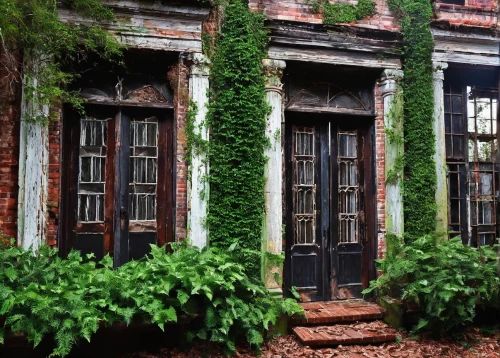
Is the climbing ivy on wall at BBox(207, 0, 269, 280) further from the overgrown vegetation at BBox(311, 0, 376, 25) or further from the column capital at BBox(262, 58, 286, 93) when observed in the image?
the overgrown vegetation at BBox(311, 0, 376, 25)

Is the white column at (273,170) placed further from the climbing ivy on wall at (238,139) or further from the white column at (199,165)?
the white column at (199,165)

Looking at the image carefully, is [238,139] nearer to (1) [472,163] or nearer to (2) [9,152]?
(2) [9,152]

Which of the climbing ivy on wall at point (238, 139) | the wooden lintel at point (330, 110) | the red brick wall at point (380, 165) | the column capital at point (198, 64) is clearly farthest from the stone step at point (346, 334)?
the column capital at point (198, 64)

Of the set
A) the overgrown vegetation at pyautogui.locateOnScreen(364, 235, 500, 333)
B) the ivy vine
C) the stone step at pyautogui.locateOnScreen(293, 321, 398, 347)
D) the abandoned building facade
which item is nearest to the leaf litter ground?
the stone step at pyautogui.locateOnScreen(293, 321, 398, 347)

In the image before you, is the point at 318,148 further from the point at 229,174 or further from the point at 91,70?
the point at 91,70

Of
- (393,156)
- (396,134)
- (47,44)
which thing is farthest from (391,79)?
(47,44)

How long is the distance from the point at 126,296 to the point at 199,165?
75.7 inches

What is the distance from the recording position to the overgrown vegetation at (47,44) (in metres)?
4.34

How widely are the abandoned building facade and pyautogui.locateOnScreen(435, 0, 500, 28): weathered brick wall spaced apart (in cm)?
2

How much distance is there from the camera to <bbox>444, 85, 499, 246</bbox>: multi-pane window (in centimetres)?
627

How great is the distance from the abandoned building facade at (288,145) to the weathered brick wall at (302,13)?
2 centimetres

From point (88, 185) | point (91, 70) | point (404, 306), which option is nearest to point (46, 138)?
point (88, 185)

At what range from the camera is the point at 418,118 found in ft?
18.9

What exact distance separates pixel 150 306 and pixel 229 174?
1.98m
